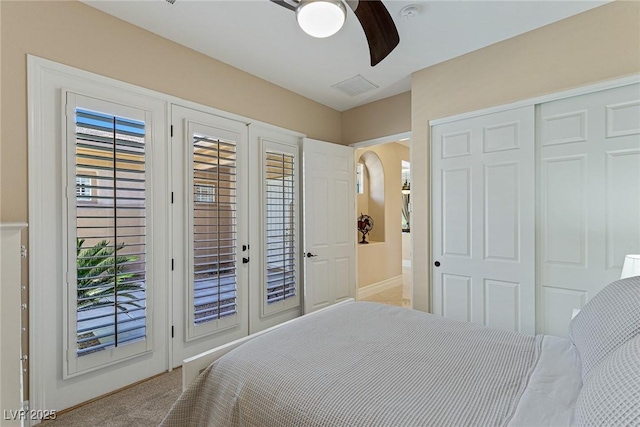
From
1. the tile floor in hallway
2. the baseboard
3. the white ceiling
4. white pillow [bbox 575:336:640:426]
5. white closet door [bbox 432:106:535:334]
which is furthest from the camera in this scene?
the baseboard

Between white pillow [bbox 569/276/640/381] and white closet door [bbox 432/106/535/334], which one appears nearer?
white pillow [bbox 569/276/640/381]

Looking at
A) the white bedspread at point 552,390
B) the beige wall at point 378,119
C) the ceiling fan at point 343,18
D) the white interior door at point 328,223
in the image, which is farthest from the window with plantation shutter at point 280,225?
the white bedspread at point 552,390

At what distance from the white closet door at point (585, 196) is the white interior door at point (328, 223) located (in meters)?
2.11

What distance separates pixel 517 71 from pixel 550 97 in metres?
0.35

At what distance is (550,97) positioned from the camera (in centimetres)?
231

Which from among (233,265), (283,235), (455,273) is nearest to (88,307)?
(233,265)

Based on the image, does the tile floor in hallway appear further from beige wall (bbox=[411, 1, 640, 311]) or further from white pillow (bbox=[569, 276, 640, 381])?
white pillow (bbox=[569, 276, 640, 381])

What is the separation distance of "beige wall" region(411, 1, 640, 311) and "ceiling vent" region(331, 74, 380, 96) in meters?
0.51

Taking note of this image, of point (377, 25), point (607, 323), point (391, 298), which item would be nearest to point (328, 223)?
point (391, 298)

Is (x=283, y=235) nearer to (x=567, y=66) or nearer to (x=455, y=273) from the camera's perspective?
(x=455, y=273)

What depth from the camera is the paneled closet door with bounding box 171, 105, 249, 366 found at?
2557 mm

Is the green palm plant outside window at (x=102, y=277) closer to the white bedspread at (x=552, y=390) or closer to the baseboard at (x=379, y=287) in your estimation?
the white bedspread at (x=552, y=390)

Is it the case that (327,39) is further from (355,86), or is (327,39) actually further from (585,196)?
(585,196)

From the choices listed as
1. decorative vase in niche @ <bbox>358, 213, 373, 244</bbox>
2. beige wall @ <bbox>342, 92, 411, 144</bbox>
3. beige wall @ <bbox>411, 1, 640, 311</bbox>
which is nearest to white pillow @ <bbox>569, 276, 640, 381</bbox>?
beige wall @ <bbox>411, 1, 640, 311</bbox>
